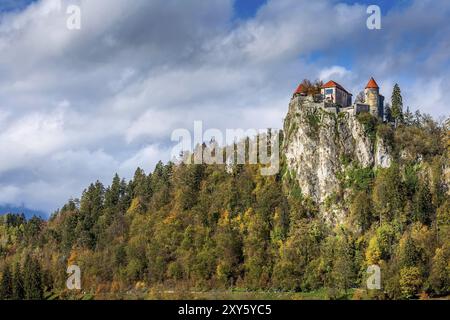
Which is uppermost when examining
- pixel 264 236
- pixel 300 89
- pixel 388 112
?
pixel 300 89

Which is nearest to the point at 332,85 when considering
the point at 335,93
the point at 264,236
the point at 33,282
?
the point at 335,93

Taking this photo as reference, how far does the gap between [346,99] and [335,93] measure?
3110 mm

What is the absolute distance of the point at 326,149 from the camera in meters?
121

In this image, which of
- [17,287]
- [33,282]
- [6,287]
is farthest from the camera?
[6,287]

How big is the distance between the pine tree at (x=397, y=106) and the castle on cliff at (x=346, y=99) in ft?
6.52

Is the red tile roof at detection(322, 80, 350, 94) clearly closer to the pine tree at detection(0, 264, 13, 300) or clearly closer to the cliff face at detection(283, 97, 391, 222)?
the cliff face at detection(283, 97, 391, 222)

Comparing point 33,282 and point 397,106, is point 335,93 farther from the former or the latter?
point 33,282

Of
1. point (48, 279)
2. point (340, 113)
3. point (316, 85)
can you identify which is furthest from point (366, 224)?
point (48, 279)

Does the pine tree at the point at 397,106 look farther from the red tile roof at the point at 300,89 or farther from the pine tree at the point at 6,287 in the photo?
the pine tree at the point at 6,287

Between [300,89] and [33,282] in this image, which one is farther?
[300,89]

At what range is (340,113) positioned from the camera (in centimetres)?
12156

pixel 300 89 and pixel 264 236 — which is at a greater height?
pixel 300 89
